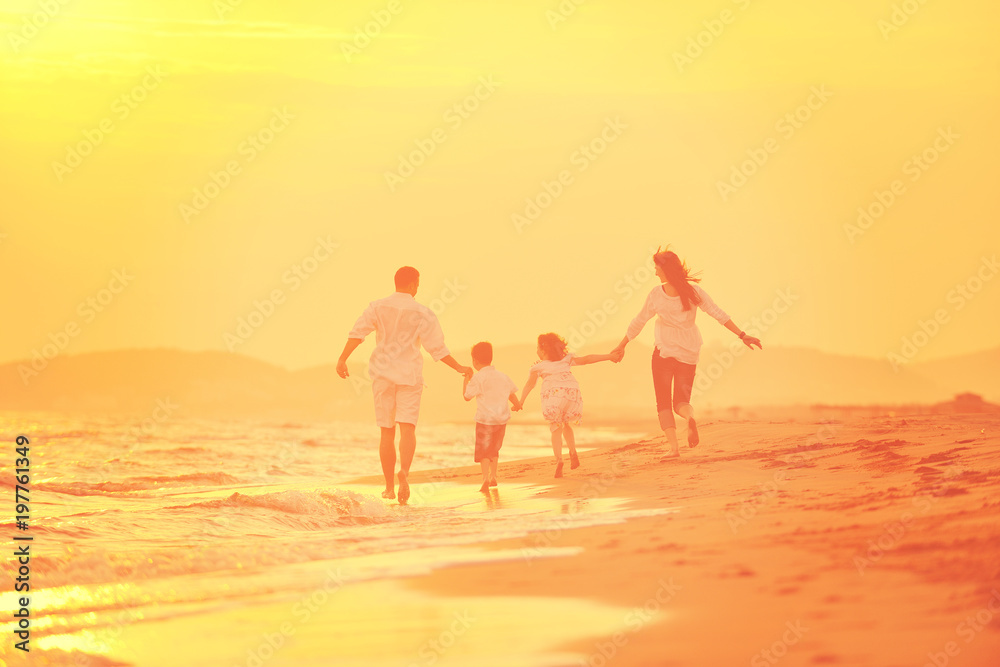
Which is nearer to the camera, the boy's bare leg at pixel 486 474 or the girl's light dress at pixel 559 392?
the boy's bare leg at pixel 486 474

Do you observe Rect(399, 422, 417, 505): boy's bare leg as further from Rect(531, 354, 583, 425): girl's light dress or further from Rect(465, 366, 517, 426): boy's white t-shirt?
Rect(531, 354, 583, 425): girl's light dress

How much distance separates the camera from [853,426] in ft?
38.7

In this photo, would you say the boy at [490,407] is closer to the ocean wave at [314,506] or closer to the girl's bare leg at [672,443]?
the ocean wave at [314,506]

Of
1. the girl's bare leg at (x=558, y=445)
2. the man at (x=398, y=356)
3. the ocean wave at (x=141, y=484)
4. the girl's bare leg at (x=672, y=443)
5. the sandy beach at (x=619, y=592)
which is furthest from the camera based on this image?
the ocean wave at (x=141, y=484)

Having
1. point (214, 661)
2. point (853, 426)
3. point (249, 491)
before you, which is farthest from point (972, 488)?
point (249, 491)

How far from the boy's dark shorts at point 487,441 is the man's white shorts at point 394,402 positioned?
2.28ft

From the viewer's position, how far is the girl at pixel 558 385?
10.7 metres

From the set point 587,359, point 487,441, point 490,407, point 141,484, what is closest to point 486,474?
point 487,441

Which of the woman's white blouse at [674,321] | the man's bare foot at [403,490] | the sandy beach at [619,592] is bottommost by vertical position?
the sandy beach at [619,592]

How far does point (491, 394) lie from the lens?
403 inches

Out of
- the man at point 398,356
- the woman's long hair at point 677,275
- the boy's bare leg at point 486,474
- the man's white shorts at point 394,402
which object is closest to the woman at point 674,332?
the woman's long hair at point 677,275

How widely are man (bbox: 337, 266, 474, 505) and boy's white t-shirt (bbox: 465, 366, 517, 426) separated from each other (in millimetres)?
248

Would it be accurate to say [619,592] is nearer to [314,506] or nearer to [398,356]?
[314,506]

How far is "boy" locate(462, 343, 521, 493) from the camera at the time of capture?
395 inches
